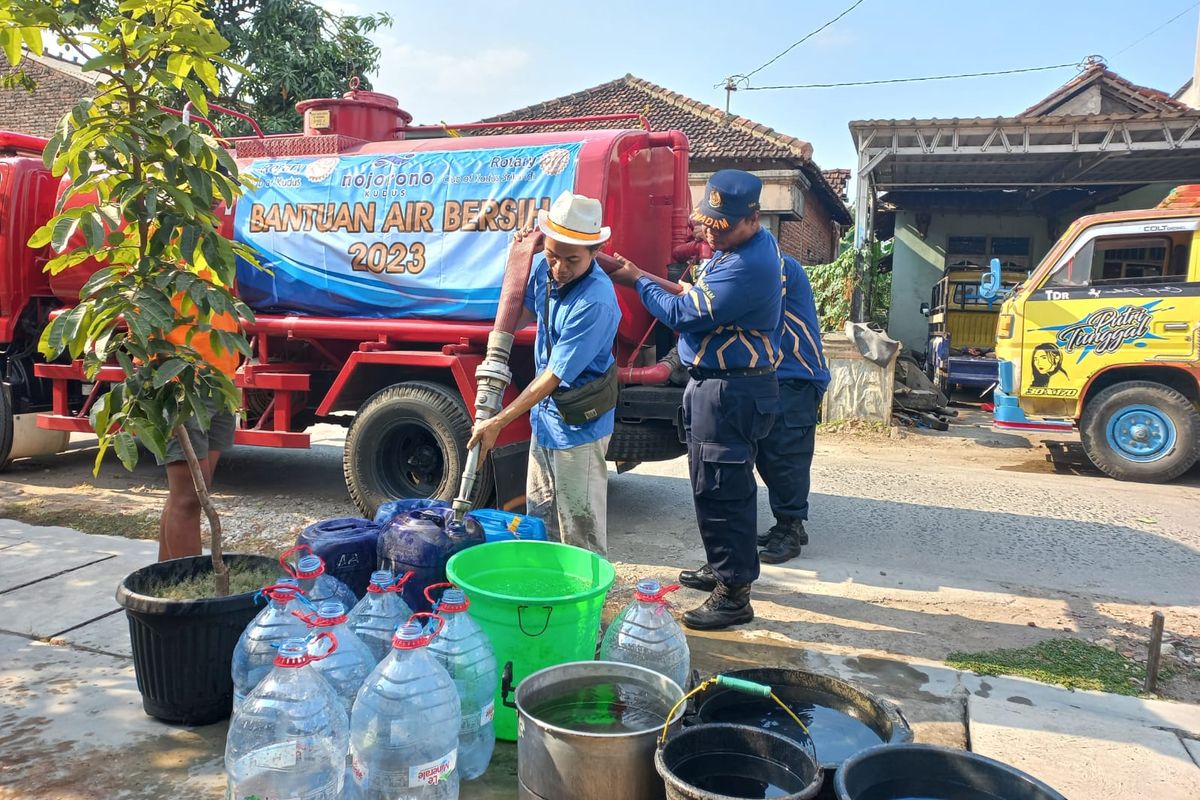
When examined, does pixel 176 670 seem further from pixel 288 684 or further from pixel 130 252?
pixel 130 252

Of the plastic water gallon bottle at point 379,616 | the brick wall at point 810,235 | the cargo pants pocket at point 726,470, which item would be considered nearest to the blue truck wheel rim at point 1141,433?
the cargo pants pocket at point 726,470

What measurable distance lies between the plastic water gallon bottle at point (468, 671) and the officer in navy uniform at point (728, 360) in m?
1.39

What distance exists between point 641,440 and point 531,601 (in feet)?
8.67

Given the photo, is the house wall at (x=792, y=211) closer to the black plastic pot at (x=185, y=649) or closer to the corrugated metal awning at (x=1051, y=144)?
the corrugated metal awning at (x=1051, y=144)

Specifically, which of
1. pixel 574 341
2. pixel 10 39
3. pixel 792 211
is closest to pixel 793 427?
pixel 574 341

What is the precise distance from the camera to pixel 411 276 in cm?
531

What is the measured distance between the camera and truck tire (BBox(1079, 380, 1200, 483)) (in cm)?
729

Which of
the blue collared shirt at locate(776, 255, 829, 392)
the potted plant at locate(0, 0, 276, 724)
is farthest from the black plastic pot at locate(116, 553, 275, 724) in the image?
the blue collared shirt at locate(776, 255, 829, 392)

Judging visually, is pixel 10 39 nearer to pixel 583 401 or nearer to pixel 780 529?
pixel 583 401

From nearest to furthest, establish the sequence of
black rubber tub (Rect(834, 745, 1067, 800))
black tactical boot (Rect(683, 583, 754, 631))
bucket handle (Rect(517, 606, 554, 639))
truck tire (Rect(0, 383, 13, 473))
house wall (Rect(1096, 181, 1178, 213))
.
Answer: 1. black rubber tub (Rect(834, 745, 1067, 800))
2. bucket handle (Rect(517, 606, 554, 639))
3. black tactical boot (Rect(683, 583, 754, 631))
4. truck tire (Rect(0, 383, 13, 473))
5. house wall (Rect(1096, 181, 1178, 213))

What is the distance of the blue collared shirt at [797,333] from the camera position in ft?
16.2

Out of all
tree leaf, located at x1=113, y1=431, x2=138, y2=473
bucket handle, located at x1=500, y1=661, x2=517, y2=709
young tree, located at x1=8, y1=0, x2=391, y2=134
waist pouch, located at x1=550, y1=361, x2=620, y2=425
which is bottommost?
bucket handle, located at x1=500, y1=661, x2=517, y2=709

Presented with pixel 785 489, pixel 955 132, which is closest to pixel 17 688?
pixel 785 489

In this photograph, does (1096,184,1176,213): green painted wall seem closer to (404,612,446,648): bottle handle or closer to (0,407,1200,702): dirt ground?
(0,407,1200,702): dirt ground
